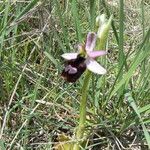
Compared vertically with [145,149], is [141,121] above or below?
above

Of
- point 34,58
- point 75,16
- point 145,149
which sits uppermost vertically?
point 75,16

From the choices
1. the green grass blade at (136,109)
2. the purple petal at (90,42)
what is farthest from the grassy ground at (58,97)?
the purple petal at (90,42)

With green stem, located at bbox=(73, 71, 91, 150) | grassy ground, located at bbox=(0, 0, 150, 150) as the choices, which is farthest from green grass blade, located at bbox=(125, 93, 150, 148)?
green stem, located at bbox=(73, 71, 91, 150)

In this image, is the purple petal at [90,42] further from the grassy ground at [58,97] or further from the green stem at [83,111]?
the grassy ground at [58,97]

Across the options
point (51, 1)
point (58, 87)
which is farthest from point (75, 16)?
point (51, 1)

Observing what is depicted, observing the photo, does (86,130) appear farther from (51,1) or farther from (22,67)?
(51,1)

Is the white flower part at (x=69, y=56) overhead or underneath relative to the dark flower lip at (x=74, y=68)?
overhead

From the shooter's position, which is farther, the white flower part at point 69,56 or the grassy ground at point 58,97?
the grassy ground at point 58,97
